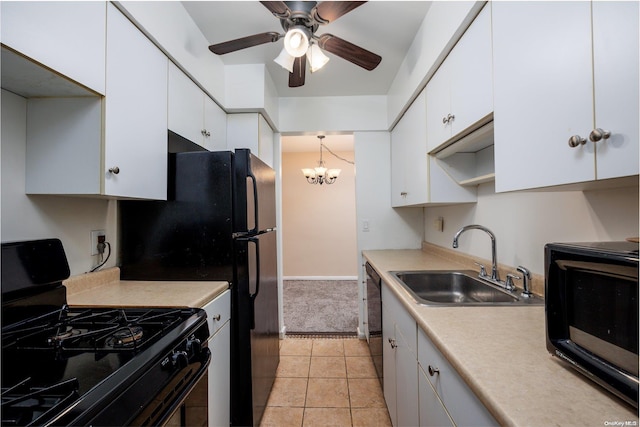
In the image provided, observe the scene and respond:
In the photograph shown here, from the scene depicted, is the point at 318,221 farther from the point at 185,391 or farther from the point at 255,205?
the point at 185,391

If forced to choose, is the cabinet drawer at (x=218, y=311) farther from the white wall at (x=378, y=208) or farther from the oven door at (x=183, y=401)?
the white wall at (x=378, y=208)

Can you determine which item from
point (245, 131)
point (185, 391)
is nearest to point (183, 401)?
point (185, 391)

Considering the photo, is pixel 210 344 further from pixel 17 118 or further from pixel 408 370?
pixel 17 118

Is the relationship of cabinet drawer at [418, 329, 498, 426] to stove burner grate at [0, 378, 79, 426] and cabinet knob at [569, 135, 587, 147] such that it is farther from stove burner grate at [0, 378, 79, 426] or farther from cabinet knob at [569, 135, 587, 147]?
stove burner grate at [0, 378, 79, 426]

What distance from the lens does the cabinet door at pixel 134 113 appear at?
3.66ft

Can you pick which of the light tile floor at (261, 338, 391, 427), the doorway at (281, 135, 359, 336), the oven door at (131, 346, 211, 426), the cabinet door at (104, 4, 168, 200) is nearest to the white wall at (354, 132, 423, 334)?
the light tile floor at (261, 338, 391, 427)

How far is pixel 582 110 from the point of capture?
0.67 m

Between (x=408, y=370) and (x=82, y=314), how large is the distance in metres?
1.35

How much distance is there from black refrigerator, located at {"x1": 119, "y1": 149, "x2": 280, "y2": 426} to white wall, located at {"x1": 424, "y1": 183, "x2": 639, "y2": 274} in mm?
1424

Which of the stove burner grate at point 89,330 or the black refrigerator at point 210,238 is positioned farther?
the black refrigerator at point 210,238

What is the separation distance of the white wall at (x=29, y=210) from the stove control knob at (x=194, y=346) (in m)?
0.83

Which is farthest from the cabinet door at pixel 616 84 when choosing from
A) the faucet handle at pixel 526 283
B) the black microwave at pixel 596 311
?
the faucet handle at pixel 526 283

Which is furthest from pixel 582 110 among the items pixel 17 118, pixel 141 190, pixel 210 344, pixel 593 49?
pixel 17 118

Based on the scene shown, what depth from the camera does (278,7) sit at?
4.25 feet
